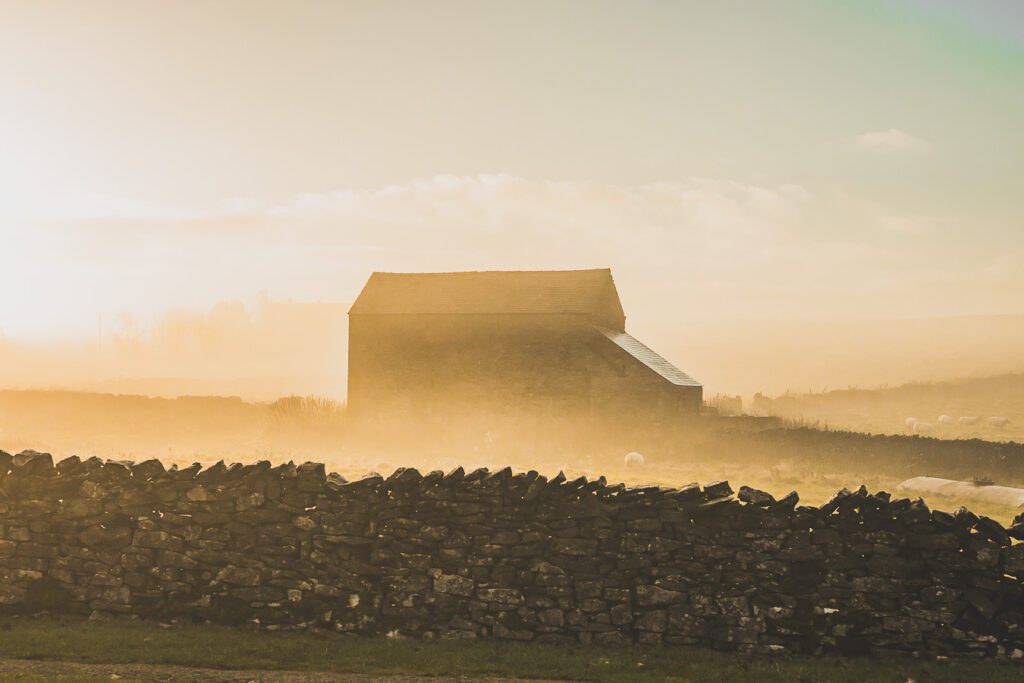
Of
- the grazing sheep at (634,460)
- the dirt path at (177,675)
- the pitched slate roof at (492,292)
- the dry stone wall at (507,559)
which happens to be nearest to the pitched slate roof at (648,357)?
the pitched slate roof at (492,292)

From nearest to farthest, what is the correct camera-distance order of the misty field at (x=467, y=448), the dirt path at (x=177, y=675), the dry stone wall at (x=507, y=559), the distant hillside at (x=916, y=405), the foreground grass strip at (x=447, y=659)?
1. the dirt path at (x=177, y=675)
2. the foreground grass strip at (x=447, y=659)
3. the dry stone wall at (x=507, y=559)
4. the misty field at (x=467, y=448)
5. the distant hillside at (x=916, y=405)

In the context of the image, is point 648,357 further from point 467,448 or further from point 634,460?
point 467,448

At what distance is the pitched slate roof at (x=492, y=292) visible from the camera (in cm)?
4412

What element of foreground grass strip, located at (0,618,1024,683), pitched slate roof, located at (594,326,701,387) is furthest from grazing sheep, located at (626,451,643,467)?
foreground grass strip, located at (0,618,1024,683)

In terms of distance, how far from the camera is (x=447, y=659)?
1109cm

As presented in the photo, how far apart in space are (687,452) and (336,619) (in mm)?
28314

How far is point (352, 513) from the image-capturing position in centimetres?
1233

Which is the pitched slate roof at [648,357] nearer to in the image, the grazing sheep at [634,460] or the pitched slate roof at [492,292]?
the pitched slate roof at [492,292]

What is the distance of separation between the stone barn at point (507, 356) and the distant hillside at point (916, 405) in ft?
48.8

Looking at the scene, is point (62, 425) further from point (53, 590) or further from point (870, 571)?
point (870, 571)

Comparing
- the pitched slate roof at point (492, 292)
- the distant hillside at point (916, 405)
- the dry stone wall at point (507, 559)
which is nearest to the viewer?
the dry stone wall at point (507, 559)

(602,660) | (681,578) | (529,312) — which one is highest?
(529,312)

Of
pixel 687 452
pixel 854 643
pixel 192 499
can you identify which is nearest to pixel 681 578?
pixel 854 643

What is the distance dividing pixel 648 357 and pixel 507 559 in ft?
107
